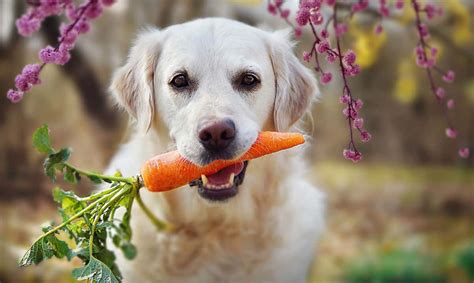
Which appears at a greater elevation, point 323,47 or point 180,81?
point 180,81

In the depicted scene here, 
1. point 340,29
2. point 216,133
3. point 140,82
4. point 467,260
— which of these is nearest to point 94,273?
A: point 216,133

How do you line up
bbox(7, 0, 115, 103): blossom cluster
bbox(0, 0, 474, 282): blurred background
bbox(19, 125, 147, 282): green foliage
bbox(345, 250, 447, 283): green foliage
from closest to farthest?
bbox(7, 0, 115, 103): blossom cluster < bbox(19, 125, 147, 282): green foliage < bbox(345, 250, 447, 283): green foliage < bbox(0, 0, 474, 282): blurred background

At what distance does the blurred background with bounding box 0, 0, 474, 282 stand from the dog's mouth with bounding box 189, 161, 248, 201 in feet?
5.15

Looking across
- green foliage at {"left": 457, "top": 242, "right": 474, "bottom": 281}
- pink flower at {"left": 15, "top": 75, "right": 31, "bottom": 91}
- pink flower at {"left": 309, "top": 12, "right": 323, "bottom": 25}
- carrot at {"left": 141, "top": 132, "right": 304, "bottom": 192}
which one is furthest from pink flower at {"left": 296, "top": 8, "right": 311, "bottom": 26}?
green foliage at {"left": 457, "top": 242, "right": 474, "bottom": 281}

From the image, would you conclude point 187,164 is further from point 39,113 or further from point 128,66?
point 39,113

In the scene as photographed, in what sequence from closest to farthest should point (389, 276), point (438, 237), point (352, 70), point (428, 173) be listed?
point (352, 70) → point (389, 276) → point (438, 237) → point (428, 173)

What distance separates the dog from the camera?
2.10 metres

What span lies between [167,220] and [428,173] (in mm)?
3631

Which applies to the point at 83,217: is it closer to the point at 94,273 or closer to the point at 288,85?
the point at 94,273

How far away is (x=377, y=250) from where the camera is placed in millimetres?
4809

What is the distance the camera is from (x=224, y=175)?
2.13 metres

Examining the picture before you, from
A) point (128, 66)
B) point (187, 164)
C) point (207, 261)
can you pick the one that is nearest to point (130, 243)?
point (207, 261)

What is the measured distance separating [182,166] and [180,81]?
0.33 m

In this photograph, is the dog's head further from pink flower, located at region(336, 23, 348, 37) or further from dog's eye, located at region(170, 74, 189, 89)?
pink flower, located at region(336, 23, 348, 37)
